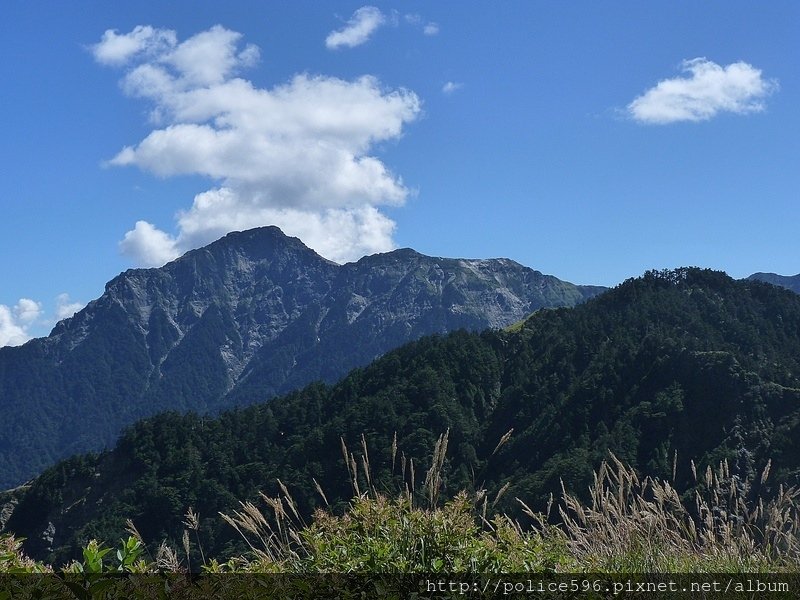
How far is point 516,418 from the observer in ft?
383

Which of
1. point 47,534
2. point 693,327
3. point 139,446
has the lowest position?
point 47,534

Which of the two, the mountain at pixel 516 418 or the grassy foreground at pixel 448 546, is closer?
the grassy foreground at pixel 448 546

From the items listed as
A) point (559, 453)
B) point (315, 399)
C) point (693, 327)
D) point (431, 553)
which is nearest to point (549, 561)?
point (431, 553)

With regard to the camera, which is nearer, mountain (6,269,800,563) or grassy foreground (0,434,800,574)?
grassy foreground (0,434,800,574)

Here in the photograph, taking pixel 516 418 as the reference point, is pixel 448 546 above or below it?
above

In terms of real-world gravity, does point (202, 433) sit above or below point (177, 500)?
above

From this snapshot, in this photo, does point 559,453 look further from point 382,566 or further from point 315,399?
point 382,566

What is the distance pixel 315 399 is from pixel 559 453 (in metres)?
53.6

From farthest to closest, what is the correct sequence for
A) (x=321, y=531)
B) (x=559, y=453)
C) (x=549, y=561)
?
(x=559, y=453), (x=321, y=531), (x=549, y=561)

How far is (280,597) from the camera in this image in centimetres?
329

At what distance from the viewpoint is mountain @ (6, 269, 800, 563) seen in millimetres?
86188

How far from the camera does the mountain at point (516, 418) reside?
86.2 metres

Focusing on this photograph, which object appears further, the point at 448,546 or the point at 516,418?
the point at 516,418

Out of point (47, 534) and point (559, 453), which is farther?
point (47, 534)
